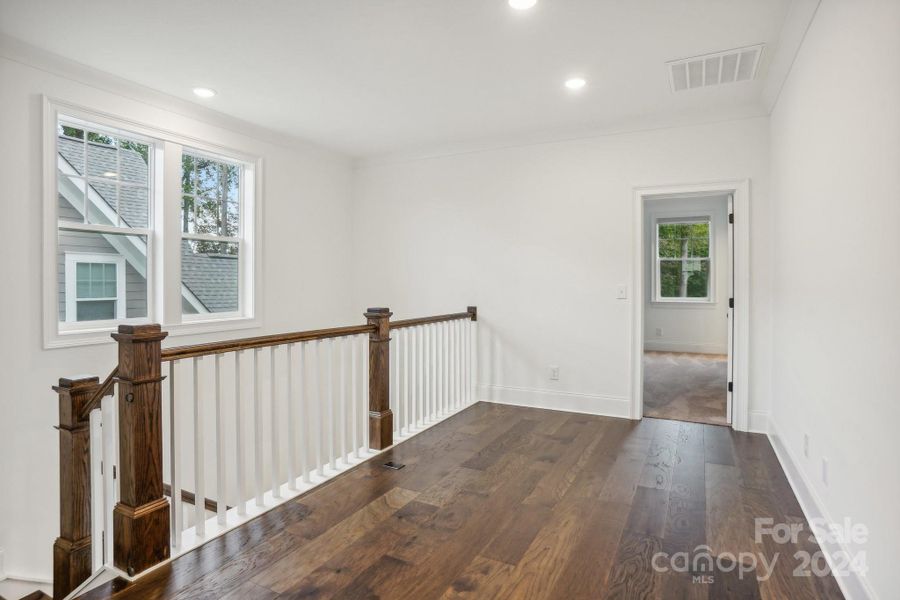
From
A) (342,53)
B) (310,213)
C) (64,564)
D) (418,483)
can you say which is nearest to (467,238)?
(310,213)

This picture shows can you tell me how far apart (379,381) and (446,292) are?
179 centimetres

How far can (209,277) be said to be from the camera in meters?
4.25

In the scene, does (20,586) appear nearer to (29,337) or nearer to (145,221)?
(29,337)

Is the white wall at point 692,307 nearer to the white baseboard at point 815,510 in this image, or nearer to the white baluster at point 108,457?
the white baseboard at point 815,510

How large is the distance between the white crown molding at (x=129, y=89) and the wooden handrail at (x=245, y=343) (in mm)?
2153

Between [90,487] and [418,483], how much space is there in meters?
1.55

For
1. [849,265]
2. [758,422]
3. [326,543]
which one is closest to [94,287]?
[326,543]

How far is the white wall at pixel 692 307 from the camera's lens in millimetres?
7980

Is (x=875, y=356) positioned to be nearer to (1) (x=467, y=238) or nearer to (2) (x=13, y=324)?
(1) (x=467, y=238)

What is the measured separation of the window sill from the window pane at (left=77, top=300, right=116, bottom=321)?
0.09m

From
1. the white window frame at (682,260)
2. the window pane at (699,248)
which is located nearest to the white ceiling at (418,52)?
the white window frame at (682,260)

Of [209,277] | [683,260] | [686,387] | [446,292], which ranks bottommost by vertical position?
[686,387]

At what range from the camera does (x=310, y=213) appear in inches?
199

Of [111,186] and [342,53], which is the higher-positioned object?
[342,53]
